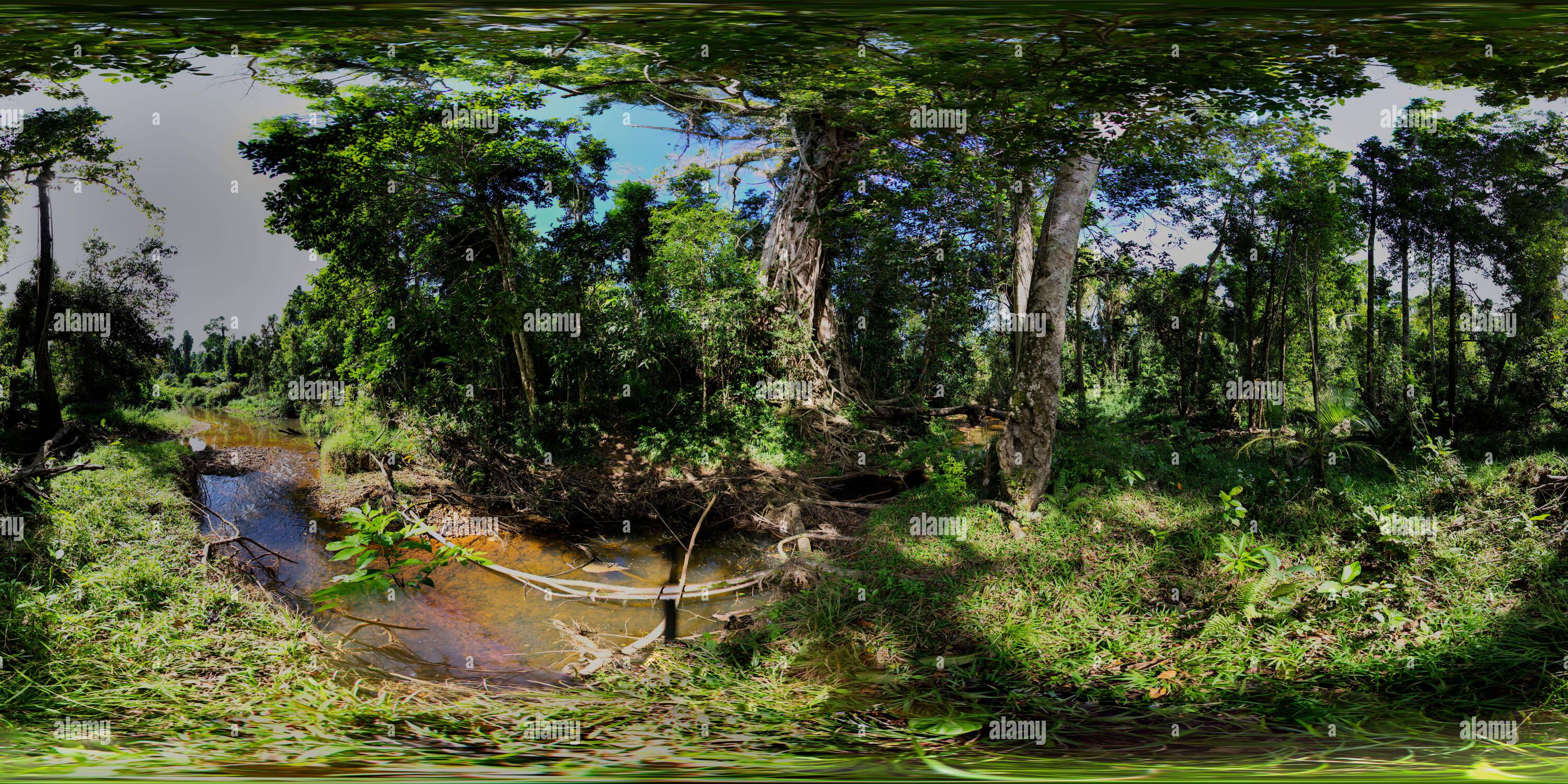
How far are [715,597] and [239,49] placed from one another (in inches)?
95.3

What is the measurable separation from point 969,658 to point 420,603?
1.94 m

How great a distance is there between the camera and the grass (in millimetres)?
1301

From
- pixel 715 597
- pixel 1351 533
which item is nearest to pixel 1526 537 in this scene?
pixel 1351 533

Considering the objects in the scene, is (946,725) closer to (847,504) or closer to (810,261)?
(847,504)

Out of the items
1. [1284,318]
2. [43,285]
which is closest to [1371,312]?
[1284,318]

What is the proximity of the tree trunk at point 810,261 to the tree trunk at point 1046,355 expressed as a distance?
90 centimetres

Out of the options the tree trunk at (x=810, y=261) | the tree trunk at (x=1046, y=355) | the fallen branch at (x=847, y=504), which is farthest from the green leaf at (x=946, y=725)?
the tree trunk at (x=810, y=261)

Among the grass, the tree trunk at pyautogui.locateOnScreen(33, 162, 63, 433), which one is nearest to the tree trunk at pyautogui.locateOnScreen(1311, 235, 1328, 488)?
the grass

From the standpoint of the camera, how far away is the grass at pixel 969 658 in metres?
1.30

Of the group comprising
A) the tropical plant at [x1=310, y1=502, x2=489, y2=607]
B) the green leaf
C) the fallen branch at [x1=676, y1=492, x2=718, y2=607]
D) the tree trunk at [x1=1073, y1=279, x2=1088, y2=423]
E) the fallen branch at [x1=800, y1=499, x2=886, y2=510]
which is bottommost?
the fallen branch at [x1=676, y1=492, x2=718, y2=607]

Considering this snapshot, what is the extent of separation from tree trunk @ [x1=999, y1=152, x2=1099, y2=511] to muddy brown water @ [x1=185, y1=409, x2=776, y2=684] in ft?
4.51

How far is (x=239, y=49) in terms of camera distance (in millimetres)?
1533

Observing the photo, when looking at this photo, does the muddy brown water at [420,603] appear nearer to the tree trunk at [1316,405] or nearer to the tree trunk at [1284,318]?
the tree trunk at [1316,405]

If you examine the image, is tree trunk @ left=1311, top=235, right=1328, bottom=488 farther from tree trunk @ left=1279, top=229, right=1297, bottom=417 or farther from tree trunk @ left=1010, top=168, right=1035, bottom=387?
tree trunk @ left=1010, top=168, right=1035, bottom=387
